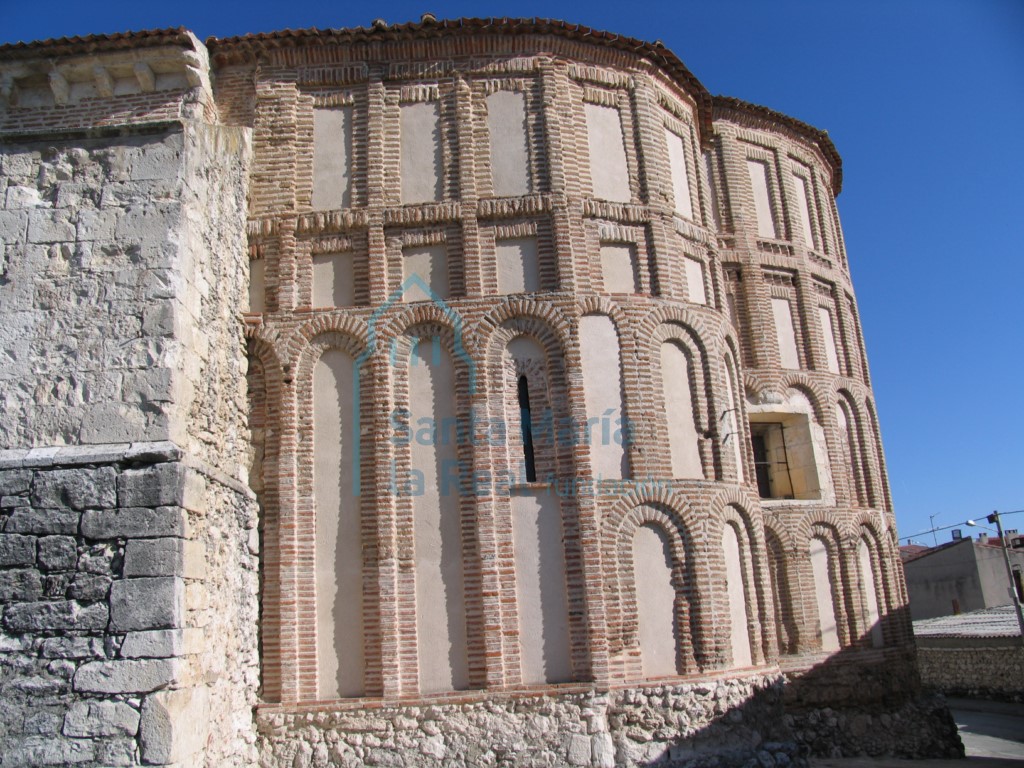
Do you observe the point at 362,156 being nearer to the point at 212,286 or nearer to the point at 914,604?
the point at 212,286

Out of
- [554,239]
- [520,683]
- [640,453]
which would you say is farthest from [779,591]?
[554,239]

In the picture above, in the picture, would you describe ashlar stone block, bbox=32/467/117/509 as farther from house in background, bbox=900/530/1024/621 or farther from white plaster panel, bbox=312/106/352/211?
house in background, bbox=900/530/1024/621

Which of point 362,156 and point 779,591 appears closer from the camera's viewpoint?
point 362,156

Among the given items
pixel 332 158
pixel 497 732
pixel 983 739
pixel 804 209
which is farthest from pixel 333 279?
pixel 983 739

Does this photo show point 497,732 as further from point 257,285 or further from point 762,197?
point 762,197

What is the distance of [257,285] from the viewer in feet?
37.3

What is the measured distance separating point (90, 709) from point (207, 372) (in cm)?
342

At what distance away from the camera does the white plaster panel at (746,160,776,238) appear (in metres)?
16.5

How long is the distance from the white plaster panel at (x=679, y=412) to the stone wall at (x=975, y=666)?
1702 cm

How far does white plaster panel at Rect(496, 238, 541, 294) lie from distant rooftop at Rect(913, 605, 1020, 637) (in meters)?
20.6

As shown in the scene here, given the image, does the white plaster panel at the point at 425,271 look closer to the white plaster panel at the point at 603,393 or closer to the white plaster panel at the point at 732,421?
the white plaster panel at the point at 603,393

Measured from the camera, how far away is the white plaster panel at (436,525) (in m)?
10.1

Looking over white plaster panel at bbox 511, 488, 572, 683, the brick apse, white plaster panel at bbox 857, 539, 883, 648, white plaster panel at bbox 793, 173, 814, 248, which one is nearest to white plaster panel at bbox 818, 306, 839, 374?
white plaster panel at bbox 793, 173, 814, 248

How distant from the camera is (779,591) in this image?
47.3 feet
